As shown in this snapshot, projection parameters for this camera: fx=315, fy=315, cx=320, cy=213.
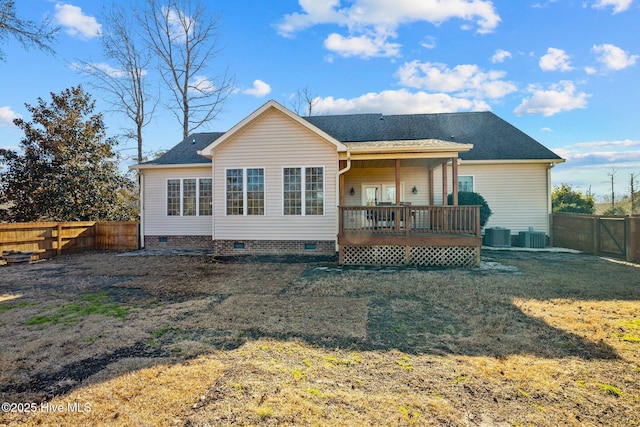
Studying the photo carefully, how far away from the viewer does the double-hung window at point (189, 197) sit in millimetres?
13039

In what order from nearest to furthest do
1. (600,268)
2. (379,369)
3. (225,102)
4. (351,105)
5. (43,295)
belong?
(379,369) → (43,295) → (600,268) → (225,102) → (351,105)

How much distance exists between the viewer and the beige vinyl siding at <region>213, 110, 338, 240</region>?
1053 cm

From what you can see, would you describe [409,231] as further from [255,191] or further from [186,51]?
[186,51]

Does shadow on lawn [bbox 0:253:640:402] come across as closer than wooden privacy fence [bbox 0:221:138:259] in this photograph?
Yes

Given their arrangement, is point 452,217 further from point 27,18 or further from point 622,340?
point 27,18

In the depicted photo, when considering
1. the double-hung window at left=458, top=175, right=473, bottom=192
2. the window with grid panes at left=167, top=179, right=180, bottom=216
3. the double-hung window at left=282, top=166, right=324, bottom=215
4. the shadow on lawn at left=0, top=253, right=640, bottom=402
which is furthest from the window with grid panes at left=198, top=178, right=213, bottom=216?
the double-hung window at left=458, top=175, right=473, bottom=192

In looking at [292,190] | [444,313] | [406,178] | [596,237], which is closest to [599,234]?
[596,237]

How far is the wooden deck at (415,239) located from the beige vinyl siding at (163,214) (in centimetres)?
673

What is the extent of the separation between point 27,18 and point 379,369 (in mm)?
14854

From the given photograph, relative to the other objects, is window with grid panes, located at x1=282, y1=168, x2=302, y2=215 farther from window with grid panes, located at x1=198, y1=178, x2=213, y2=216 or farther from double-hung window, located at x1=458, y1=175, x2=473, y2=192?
double-hung window, located at x1=458, y1=175, x2=473, y2=192

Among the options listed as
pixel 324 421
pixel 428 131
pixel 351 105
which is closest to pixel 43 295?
pixel 324 421

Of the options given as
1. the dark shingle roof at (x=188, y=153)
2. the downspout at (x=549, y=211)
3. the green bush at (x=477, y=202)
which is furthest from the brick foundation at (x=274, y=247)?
the downspout at (x=549, y=211)

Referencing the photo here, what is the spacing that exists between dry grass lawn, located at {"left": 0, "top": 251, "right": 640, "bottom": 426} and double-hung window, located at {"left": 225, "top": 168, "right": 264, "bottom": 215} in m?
4.05

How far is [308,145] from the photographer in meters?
10.5
